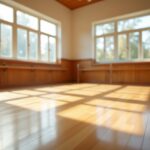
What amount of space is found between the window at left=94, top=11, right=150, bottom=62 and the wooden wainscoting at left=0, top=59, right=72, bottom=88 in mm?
1668

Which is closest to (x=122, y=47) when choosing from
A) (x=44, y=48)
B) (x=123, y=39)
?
(x=123, y=39)

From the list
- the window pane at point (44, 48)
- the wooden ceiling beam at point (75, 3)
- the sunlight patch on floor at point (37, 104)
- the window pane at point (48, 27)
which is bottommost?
the sunlight patch on floor at point (37, 104)

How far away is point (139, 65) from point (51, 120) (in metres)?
4.77

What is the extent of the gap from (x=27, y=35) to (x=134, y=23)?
4.00m

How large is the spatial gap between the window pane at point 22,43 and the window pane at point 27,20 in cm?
29

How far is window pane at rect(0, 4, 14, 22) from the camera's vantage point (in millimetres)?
4426

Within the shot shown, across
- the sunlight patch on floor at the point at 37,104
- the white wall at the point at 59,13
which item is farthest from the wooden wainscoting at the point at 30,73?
the sunlight patch on floor at the point at 37,104

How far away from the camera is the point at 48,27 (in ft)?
19.8

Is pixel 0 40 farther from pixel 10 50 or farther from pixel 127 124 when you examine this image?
pixel 127 124

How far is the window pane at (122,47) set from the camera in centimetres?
578

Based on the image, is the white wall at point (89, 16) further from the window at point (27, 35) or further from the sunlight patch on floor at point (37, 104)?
the sunlight patch on floor at point (37, 104)

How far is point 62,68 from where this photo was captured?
6.31 metres

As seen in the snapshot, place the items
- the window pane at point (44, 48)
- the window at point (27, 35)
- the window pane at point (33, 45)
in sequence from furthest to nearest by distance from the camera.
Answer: the window pane at point (44, 48) → the window pane at point (33, 45) → the window at point (27, 35)

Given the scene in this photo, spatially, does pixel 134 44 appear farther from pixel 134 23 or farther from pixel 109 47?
pixel 109 47
